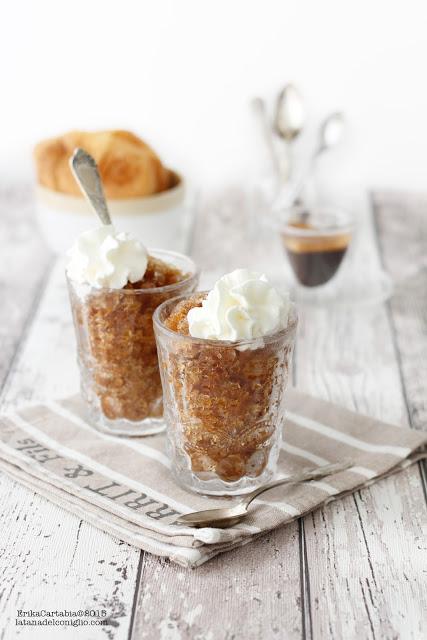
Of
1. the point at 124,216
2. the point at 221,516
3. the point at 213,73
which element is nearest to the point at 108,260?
the point at 221,516

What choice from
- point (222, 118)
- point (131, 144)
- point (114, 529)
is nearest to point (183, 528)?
point (114, 529)

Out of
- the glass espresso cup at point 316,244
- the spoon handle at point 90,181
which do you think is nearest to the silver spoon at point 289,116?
the glass espresso cup at point 316,244

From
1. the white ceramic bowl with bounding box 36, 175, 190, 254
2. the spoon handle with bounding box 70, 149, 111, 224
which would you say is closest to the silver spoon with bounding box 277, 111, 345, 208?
the white ceramic bowl with bounding box 36, 175, 190, 254

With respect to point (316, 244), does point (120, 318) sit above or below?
above

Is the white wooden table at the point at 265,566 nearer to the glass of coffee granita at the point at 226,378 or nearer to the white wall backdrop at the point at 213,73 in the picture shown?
the glass of coffee granita at the point at 226,378

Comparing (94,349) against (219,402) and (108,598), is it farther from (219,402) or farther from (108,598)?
(108,598)

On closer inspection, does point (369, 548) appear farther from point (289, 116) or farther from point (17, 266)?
point (289, 116)
